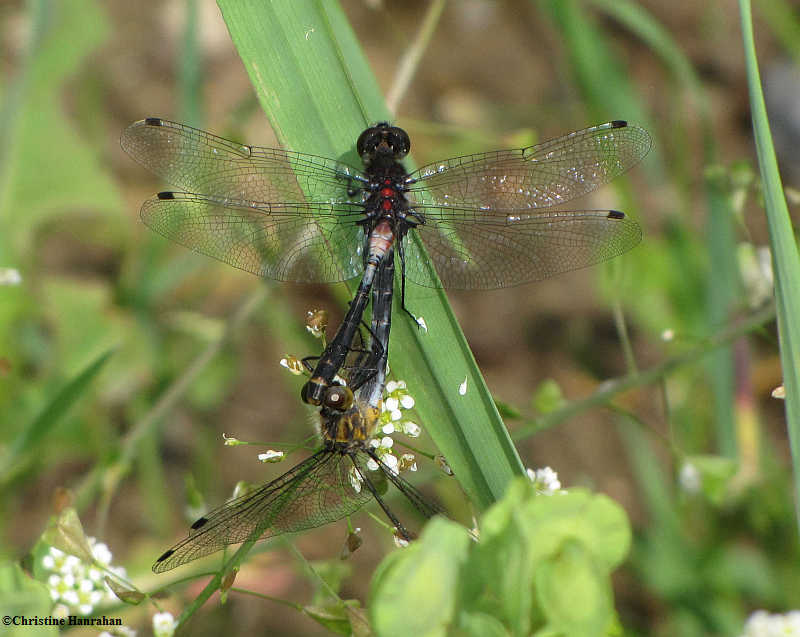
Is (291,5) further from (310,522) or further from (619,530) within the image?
(619,530)

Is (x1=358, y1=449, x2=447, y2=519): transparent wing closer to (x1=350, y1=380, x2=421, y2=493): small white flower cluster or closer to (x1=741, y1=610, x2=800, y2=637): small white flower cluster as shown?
(x1=350, y1=380, x2=421, y2=493): small white flower cluster

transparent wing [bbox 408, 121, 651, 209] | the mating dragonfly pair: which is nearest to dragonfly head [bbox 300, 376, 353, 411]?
the mating dragonfly pair

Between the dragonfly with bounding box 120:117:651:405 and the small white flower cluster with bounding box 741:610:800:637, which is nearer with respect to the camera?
the small white flower cluster with bounding box 741:610:800:637

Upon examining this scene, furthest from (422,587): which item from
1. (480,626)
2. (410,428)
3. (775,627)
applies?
(775,627)

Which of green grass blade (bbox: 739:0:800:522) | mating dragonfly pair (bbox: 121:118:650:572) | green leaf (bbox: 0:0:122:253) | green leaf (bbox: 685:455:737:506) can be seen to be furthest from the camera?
green leaf (bbox: 0:0:122:253)

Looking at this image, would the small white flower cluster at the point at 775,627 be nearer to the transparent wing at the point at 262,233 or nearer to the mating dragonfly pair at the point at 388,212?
the mating dragonfly pair at the point at 388,212

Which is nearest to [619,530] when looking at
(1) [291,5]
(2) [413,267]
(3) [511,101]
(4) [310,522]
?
(4) [310,522]

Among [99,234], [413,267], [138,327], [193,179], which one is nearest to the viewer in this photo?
[413,267]

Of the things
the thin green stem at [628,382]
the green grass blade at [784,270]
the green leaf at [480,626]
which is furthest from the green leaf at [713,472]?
the green leaf at [480,626]
